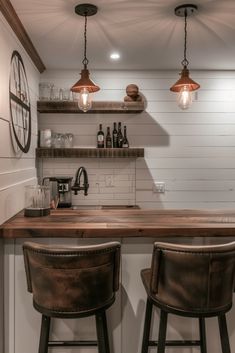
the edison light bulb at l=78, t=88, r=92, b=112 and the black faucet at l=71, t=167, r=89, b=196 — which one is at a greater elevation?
the edison light bulb at l=78, t=88, r=92, b=112

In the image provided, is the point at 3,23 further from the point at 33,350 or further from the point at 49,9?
the point at 33,350

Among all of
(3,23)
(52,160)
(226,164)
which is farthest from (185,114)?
(3,23)

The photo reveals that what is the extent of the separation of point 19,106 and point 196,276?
6.62 ft

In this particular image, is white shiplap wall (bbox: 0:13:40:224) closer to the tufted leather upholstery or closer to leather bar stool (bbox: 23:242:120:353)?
leather bar stool (bbox: 23:242:120:353)

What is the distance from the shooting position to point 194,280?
1616 mm

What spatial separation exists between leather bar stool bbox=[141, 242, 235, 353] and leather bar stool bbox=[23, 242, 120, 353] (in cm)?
26

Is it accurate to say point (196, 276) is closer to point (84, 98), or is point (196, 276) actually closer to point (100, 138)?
point (84, 98)

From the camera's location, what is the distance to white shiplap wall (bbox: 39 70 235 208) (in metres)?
3.98

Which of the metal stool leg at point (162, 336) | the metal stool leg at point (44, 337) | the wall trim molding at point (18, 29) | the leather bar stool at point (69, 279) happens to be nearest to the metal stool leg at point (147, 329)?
the metal stool leg at point (162, 336)

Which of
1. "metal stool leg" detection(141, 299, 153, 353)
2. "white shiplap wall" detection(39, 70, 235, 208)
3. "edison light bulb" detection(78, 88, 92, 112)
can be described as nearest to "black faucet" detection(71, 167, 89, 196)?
"white shiplap wall" detection(39, 70, 235, 208)

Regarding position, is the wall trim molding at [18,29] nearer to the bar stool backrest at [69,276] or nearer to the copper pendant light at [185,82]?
the copper pendant light at [185,82]

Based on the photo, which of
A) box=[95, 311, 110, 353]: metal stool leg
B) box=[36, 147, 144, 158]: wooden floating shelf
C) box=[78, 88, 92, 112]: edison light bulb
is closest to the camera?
box=[95, 311, 110, 353]: metal stool leg

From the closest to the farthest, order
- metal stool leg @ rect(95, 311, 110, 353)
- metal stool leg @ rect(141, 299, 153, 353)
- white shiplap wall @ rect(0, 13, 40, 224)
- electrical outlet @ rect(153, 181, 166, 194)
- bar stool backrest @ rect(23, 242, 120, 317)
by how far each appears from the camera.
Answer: bar stool backrest @ rect(23, 242, 120, 317) < metal stool leg @ rect(95, 311, 110, 353) < metal stool leg @ rect(141, 299, 153, 353) < white shiplap wall @ rect(0, 13, 40, 224) < electrical outlet @ rect(153, 181, 166, 194)

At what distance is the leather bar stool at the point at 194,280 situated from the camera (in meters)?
1.59
